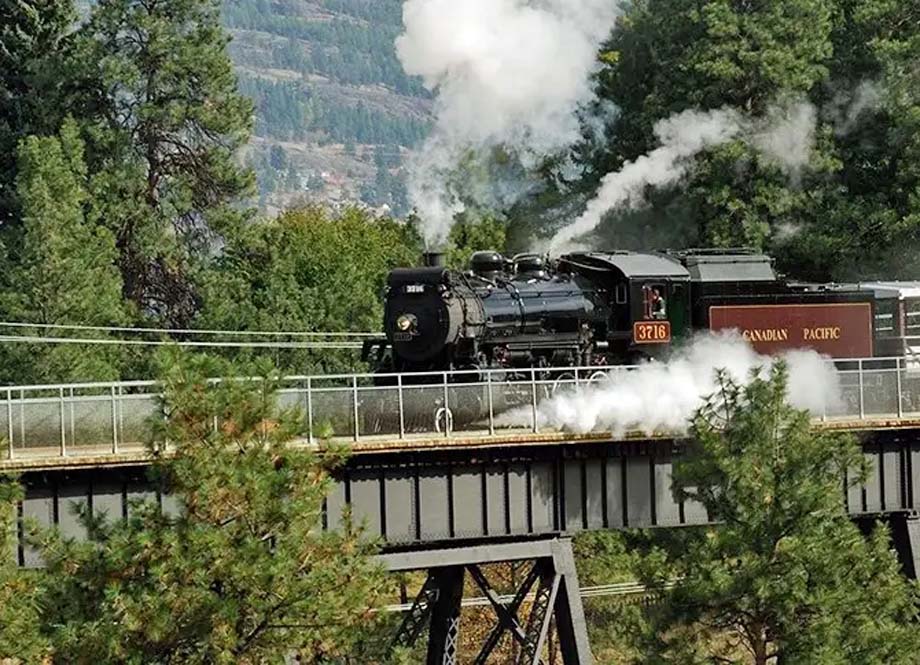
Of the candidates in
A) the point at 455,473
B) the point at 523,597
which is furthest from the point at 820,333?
the point at 455,473

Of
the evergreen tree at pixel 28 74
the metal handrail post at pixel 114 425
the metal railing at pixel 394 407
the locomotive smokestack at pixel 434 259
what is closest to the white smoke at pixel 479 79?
the evergreen tree at pixel 28 74

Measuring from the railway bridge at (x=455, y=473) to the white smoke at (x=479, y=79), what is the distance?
20379mm

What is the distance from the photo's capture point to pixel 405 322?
40000 mm

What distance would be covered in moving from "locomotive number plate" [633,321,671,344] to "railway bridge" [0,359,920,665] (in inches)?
109

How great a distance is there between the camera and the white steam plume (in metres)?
69.3

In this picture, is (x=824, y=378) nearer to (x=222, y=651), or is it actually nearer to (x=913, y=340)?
(x=913, y=340)

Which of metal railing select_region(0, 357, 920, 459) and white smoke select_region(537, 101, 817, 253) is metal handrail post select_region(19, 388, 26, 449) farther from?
white smoke select_region(537, 101, 817, 253)

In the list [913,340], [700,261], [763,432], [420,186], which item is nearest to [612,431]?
[763,432]

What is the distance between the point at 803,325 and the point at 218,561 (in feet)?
68.8

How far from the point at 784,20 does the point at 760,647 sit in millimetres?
40676

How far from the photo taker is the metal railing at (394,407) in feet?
112

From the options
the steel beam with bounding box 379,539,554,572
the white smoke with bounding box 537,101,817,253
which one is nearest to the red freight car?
the steel beam with bounding box 379,539,554,572

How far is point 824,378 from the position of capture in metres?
41.7

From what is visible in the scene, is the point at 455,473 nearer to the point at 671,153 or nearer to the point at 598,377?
the point at 598,377
